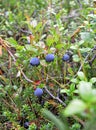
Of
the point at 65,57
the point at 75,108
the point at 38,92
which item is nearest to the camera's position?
the point at 75,108

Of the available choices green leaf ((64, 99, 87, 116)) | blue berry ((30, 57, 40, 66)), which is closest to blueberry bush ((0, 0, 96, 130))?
blue berry ((30, 57, 40, 66))

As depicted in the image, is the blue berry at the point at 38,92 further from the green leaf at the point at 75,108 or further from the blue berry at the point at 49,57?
the green leaf at the point at 75,108

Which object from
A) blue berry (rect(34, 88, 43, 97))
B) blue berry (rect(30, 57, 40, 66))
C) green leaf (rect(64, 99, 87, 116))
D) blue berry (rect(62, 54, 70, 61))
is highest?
green leaf (rect(64, 99, 87, 116))

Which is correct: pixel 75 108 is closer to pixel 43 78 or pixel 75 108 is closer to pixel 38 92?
pixel 38 92

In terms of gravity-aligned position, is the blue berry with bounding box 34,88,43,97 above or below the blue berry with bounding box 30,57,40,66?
below

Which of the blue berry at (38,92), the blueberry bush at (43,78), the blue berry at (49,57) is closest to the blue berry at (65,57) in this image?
the blueberry bush at (43,78)

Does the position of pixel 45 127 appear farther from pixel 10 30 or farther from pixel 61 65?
pixel 10 30

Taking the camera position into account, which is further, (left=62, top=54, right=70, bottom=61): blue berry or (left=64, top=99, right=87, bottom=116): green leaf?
(left=62, top=54, right=70, bottom=61): blue berry

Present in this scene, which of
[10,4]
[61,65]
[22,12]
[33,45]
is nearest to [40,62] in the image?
[33,45]

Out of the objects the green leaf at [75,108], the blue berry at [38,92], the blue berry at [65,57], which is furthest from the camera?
the blue berry at [65,57]

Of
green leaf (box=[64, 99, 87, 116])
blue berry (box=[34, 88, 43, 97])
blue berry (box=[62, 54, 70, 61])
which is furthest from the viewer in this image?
blue berry (box=[62, 54, 70, 61])

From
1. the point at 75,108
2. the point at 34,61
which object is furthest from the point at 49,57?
the point at 75,108

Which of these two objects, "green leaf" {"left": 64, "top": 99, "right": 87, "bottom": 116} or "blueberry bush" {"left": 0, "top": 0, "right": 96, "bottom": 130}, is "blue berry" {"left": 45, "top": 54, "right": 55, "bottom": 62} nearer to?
"blueberry bush" {"left": 0, "top": 0, "right": 96, "bottom": 130}

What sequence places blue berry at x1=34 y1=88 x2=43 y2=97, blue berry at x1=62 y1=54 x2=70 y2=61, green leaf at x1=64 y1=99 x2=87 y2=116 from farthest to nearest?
blue berry at x1=62 y1=54 x2=70 y2=61 → blue berry at x1=34 y1=88 x2=43 y2=97 → green leaf at x1=64 y1=99 x2=87 y2=116
